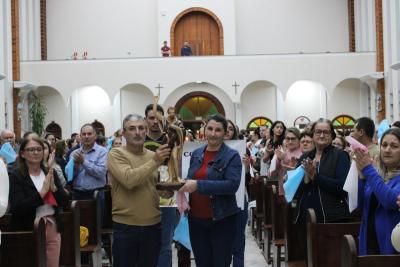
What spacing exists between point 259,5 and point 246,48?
2018mm

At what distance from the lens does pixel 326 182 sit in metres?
5.91

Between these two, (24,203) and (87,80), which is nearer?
(24,203)

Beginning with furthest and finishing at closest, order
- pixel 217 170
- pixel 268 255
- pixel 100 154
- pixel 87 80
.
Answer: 1. pixel 87 80
2. pixel 268 255
3. pixel 100 154
4. pixel 217 170

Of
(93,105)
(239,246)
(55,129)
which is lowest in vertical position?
(239,246)

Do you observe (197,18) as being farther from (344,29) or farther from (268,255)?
(268,255)

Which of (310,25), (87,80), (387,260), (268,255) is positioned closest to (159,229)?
(387,260)

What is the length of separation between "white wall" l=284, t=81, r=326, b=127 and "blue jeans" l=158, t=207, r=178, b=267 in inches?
885

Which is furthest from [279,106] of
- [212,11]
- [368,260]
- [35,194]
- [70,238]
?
[368,260]

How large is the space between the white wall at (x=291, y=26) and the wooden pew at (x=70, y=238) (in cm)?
2347

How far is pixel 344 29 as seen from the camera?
29.4 meters

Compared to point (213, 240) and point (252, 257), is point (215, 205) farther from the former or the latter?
point (252, 257)

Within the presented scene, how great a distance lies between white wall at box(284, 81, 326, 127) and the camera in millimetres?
28312

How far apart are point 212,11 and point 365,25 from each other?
22.0ft

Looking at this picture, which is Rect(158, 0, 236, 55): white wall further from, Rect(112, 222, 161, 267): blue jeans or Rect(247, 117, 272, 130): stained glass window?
Rect(112, 222, 161, 267): blue jeans
